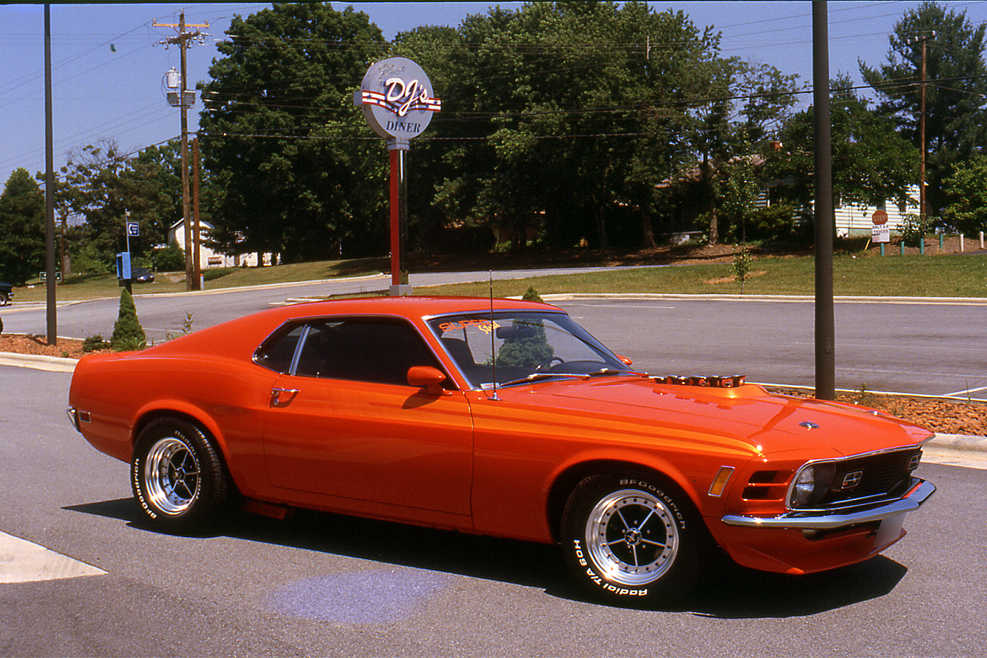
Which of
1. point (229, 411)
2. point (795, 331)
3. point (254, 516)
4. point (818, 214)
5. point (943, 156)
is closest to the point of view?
point (229, 411)

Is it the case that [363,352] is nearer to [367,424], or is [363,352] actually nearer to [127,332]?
[367,424]

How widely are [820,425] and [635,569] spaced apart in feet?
3.79

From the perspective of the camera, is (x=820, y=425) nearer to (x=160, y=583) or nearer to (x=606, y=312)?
(x=160, y=583)

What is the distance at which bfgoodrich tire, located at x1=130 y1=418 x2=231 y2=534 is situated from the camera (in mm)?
5965

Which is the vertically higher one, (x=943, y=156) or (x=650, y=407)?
(x=943, y=156)

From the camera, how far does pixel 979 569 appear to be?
5.21 meters

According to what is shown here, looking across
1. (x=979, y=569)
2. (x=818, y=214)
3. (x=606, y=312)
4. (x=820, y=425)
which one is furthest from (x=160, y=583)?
(x=606, y=312)

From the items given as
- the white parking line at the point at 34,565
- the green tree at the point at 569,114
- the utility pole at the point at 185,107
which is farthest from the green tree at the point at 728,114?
the white parking line at the point at 34,565

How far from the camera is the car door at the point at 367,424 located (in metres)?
5.09

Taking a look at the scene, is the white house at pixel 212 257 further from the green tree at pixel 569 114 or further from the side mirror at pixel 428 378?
the side mirror at pixel 428 378

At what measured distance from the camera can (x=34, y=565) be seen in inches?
216

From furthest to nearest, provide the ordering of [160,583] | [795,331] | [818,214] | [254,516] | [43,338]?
[43,338]
[795,331]
[818,214]
[254,516]
[160,583]

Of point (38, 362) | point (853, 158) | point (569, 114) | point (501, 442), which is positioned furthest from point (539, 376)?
point (569, 114)

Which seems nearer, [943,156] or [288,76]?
[943,156]
